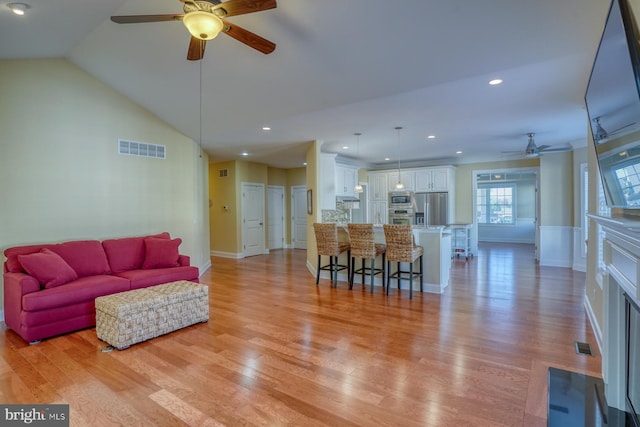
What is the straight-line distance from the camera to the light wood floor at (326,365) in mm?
2039

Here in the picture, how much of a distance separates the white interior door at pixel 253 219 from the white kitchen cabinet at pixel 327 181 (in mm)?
2805

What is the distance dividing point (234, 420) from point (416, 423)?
1.12 metres

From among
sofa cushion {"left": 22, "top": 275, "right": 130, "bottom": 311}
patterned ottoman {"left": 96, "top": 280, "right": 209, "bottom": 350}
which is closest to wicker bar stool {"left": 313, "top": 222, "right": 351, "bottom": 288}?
patterned ottoman {"left": 96, "top": 280, "right": 209, "bottom": 350}

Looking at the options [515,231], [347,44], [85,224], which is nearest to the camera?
[347,44]

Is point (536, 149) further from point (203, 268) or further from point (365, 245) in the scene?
point (203, 268)

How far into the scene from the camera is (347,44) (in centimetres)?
311

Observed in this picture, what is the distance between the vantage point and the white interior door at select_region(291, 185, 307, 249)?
1013 centimetres

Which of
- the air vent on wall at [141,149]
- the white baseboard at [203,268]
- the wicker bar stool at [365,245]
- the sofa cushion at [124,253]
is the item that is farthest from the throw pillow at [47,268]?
the wicker bar stool at [365,245]

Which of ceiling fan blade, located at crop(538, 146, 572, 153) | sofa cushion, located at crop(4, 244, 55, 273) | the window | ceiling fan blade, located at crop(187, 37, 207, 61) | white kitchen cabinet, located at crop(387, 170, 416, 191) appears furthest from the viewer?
the window

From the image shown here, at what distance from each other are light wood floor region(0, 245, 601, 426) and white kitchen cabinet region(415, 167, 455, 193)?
4497mm

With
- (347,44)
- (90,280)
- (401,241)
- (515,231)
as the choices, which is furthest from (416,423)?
(515,231)

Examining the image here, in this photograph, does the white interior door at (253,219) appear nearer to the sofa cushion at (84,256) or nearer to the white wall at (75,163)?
the white wall at (75,163)

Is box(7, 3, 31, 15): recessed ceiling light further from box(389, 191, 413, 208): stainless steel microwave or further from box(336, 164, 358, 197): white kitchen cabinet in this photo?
box(389, 191, 413, 208): stainless steel microwave

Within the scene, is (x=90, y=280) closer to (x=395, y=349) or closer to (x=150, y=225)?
(x=150, y=225)
